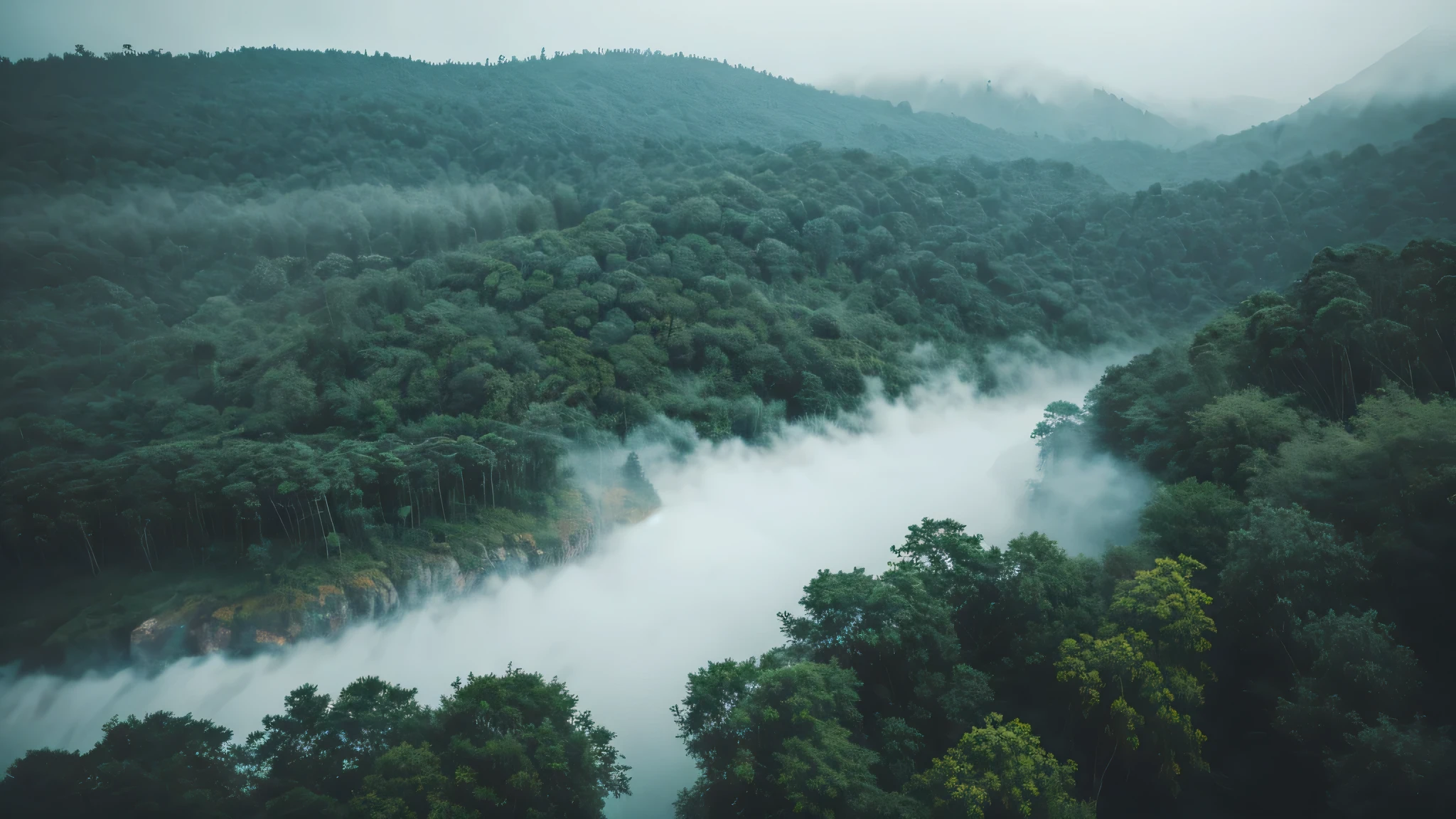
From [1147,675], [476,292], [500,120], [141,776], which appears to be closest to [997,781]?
[1147,675]

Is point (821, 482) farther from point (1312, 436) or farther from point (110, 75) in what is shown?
point (110, 75)

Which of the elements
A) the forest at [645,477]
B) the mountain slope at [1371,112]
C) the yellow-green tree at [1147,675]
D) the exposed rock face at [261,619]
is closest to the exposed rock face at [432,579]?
the forest at [645,477]

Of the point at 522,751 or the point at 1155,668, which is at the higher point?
the point at 1155,668

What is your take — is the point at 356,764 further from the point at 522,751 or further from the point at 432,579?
the point at 432,579

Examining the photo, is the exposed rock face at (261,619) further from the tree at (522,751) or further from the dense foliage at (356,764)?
the tree at (522,751)

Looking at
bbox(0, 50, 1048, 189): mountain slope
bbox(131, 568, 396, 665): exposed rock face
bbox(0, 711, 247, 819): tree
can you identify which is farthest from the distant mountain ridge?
→ bbox(0, 711, 247, 819): tree

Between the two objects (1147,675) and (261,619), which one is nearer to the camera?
(1147,675)

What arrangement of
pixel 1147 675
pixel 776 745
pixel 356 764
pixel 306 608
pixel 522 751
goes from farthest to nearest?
pixel 306 608
pixel 1147 675
pixel 776 745
pixel 356 764
pixel 522 751
